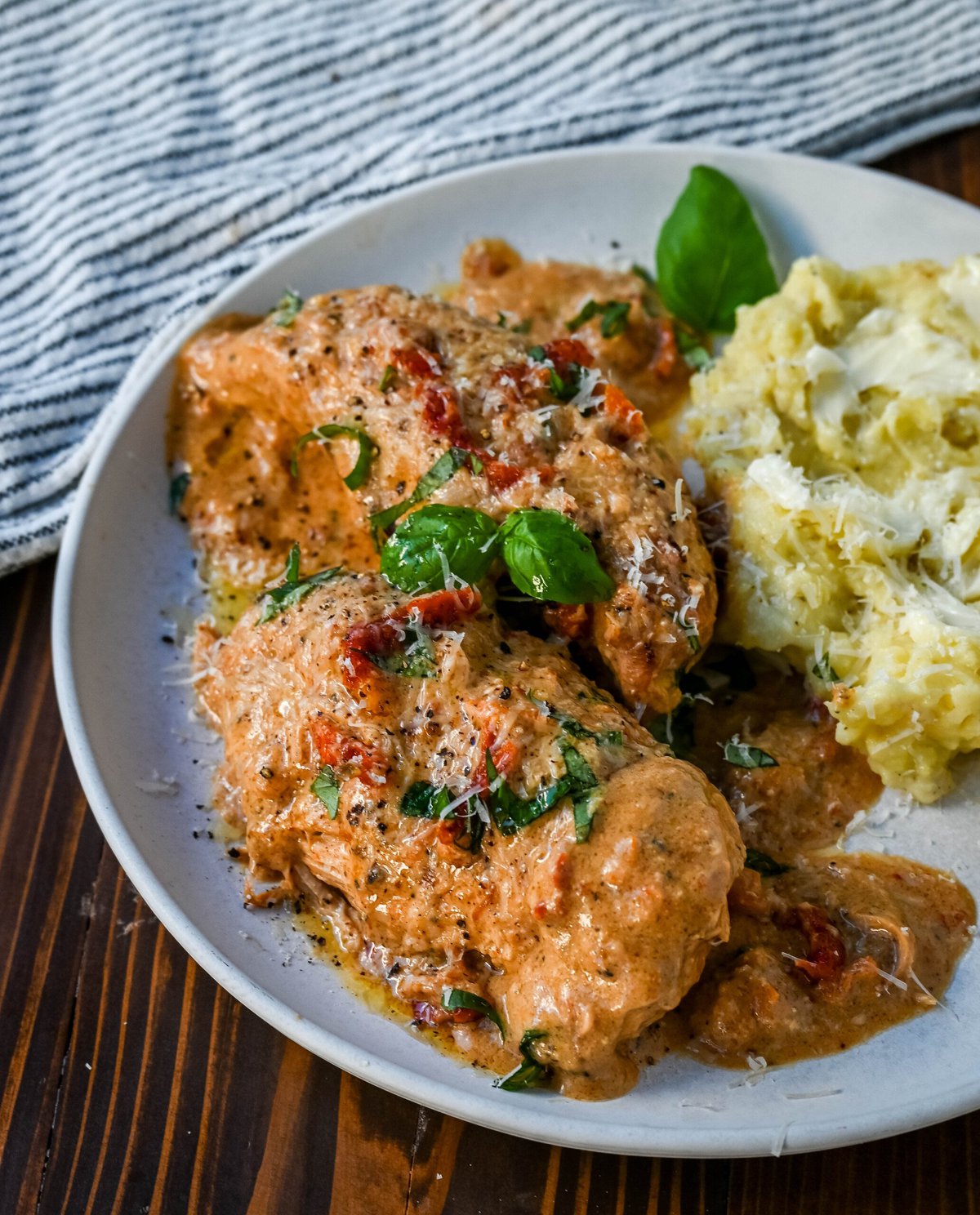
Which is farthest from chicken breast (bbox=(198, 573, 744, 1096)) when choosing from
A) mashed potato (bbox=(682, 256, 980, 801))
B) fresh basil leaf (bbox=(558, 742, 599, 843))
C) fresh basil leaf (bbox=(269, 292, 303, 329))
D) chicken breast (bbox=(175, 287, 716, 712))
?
fresh basil leaf (bbox=(269, 292, 303, 329))

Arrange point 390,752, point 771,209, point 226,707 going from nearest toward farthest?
1. point 390,752
2. point 226,707
3. point 771,209

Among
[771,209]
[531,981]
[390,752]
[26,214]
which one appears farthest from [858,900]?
[26,214]

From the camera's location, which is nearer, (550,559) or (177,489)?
(550,559)

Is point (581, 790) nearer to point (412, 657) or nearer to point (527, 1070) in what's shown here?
point (412, 657)

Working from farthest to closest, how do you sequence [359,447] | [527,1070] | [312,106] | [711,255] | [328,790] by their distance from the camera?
[312,106], [711,255], [359,447], [328,790], [527,1070]

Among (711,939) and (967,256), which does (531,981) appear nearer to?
(711,939)

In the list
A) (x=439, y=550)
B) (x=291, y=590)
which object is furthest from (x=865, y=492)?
(x=291, y=590)
